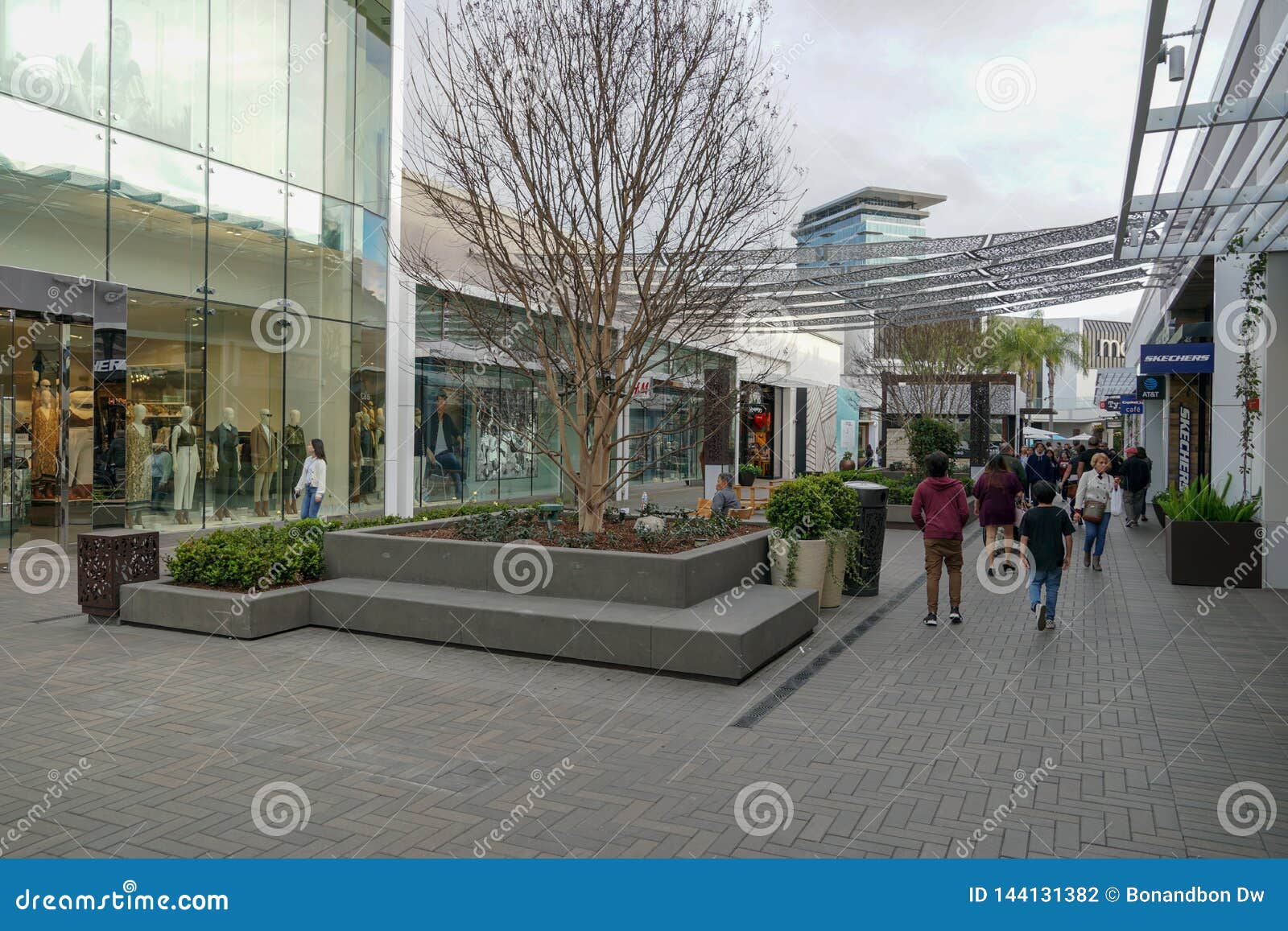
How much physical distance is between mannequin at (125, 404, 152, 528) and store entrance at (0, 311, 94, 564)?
4.21 feet

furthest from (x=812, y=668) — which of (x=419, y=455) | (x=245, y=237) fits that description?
(x=419, y=455)

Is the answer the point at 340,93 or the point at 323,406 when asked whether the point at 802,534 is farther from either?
the point at 340,93

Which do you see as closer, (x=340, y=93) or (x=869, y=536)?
(x=869, y=536)

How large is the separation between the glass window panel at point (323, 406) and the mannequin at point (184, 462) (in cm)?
208

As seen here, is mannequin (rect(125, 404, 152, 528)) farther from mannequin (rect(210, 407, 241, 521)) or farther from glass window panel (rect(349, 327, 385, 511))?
glass window panel (rect(349, 327, 385, 511))

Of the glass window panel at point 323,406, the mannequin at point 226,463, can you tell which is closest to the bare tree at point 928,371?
Answer: the glass window panel at point 323,406

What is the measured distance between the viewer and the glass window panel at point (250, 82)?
56.5ft

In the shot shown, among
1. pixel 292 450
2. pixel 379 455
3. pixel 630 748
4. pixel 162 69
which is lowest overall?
pixel 630 748

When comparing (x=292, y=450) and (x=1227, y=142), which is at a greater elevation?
(x=1227, y=142)

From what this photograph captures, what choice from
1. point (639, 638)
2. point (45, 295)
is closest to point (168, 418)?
point (45, 295)

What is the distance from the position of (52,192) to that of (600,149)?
945 cm

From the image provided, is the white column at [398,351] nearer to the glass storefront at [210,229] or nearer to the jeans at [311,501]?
the glass storefront at [210,229]

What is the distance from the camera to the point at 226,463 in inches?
699

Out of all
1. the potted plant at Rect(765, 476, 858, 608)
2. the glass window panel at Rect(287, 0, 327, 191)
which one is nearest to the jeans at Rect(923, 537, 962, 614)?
the potted plant at Rect(765, 476, 858, 608)
